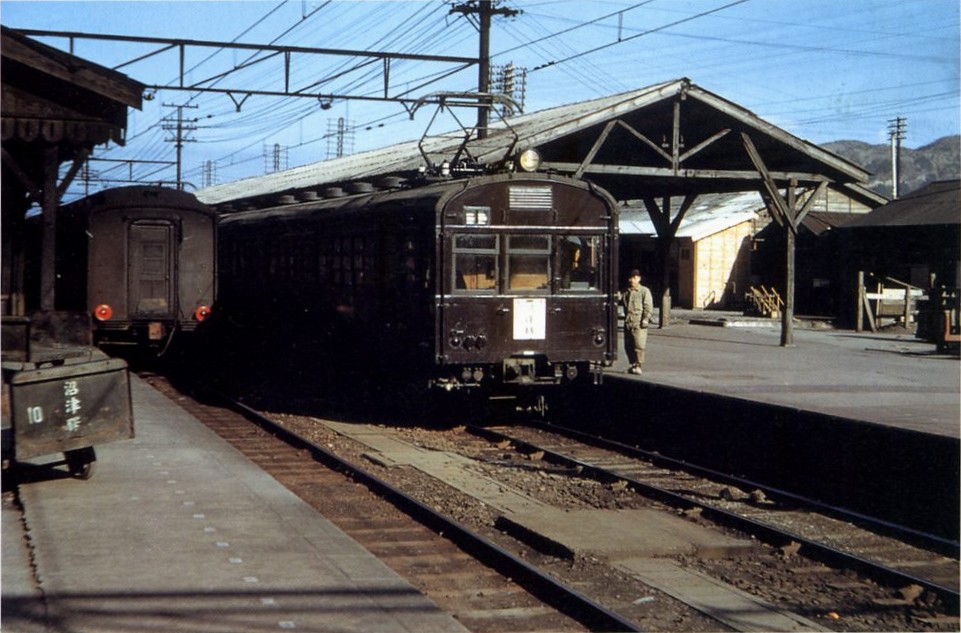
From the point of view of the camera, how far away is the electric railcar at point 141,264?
60.7 feet

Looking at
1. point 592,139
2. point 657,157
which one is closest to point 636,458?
point 592,139

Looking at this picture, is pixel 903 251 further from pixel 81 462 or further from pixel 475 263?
pixel 81 462

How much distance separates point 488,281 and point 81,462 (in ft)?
18.3

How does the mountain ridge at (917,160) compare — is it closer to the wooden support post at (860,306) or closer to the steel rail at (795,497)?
the wooden support post at (860,306)

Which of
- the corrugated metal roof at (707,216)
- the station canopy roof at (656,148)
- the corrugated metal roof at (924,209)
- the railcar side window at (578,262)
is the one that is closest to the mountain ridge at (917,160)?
the corrugated metal roof at (707,216)

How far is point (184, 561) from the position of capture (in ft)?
22.4

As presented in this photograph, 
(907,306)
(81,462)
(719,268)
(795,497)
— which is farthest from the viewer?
(719,268)

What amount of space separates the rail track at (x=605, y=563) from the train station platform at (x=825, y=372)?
150 cm

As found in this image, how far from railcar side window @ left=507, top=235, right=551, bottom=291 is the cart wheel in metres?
5.70

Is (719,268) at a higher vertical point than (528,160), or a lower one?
lower

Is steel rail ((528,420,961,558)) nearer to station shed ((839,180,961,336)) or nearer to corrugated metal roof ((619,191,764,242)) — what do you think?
station shed ((839,180,961,336))

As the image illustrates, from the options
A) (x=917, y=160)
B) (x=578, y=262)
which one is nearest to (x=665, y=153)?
(x=578, y=262)

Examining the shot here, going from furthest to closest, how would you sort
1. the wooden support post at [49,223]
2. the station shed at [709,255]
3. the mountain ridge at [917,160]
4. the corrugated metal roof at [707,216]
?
1. the mountain ridge at [917,160]
2. the station shed at [709,255]
3. the corrugated metal roof at [707,216]
4. the wooden support post at [49,223]

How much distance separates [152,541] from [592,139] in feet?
50.1
